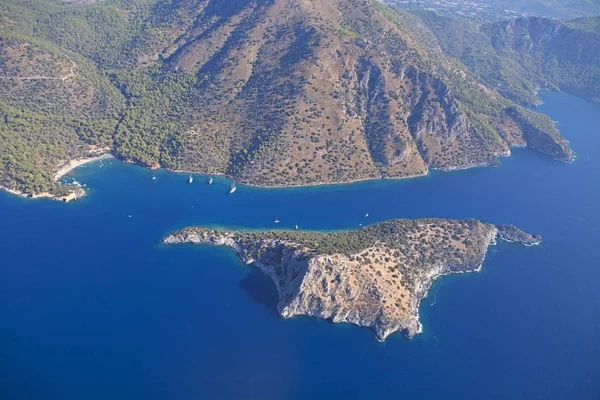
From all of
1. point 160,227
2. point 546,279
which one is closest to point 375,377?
point 546,279

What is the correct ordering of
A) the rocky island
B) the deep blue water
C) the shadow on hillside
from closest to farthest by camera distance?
the deep blue water, the rocky island, the shadow on hillside

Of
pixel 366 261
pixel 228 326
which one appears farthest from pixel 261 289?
pixel 366 261

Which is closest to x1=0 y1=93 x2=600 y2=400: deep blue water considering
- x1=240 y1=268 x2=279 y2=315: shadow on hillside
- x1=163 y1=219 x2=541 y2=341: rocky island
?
x1=240 y1=268 x2=279 y2=315: shadow on hillside

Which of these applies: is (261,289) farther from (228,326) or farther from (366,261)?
(366,261)

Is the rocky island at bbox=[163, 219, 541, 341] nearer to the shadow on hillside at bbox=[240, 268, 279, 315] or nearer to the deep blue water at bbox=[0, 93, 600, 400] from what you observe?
the shadow on hillside at bbox=[240, 268, 279, 315]

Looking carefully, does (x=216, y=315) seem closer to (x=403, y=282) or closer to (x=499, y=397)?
(x=403, y=282)

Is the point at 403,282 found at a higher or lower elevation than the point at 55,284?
higher
